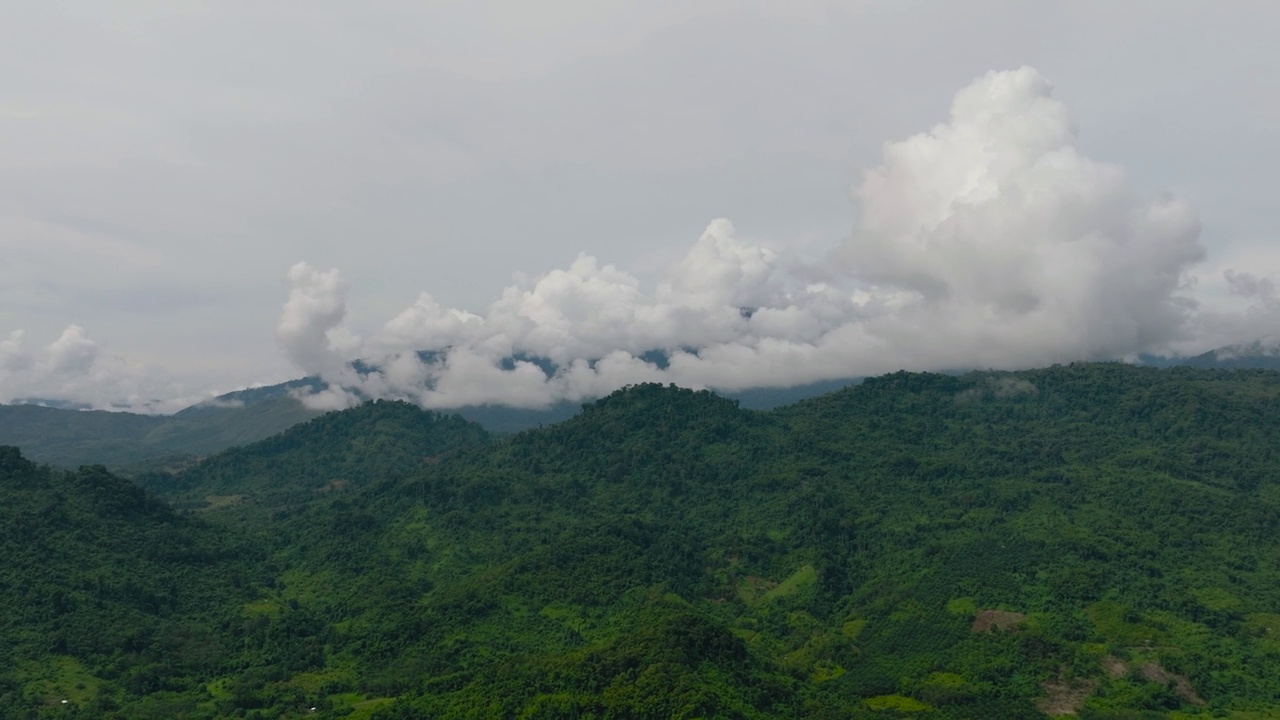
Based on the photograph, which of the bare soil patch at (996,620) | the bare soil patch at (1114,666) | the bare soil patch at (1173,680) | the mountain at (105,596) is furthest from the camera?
the bare soil patch at (996,620)

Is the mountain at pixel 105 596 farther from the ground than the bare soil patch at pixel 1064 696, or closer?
farther from the ground

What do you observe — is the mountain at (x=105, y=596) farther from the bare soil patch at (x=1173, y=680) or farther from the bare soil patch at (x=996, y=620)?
the bare soil patch at (x=1173, y=680)

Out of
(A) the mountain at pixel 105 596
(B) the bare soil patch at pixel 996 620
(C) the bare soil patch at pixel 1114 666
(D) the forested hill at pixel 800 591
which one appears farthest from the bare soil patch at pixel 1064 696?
(A) the mountain at pixel 105 596

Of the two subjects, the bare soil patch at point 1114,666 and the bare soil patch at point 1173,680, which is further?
the bare soil patch at point 1114,666

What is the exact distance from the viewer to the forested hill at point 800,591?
104875mm

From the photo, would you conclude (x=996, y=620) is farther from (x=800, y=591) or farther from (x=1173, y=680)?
(x=800, y=591)

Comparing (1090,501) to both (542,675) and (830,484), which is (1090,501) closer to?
(830,484)

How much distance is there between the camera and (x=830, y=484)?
183125 mm

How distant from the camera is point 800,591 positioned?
148m

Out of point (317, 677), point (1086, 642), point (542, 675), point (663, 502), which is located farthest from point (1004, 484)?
point (317, 677)

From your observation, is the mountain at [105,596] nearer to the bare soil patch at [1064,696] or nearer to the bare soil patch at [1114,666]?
the bare soil patch at [1064,696]

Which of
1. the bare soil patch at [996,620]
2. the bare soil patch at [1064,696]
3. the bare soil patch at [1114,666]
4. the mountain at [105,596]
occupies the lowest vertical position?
the bare soil patch at [1064,696]

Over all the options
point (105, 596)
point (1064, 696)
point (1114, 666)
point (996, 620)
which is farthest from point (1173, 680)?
point (105, 596)

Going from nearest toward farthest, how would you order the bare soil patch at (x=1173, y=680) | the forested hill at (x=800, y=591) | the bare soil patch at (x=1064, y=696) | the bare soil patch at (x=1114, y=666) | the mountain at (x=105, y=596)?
1. the forested hill at (x=800, y=591)
2. the bare soil patch at (x=1173, y=680)
3. the mountain at (x=105, y=596)
4. the bare soil patch at (x=1064, y=696)
5. the bare soil patch at (x=1114, y=666)
